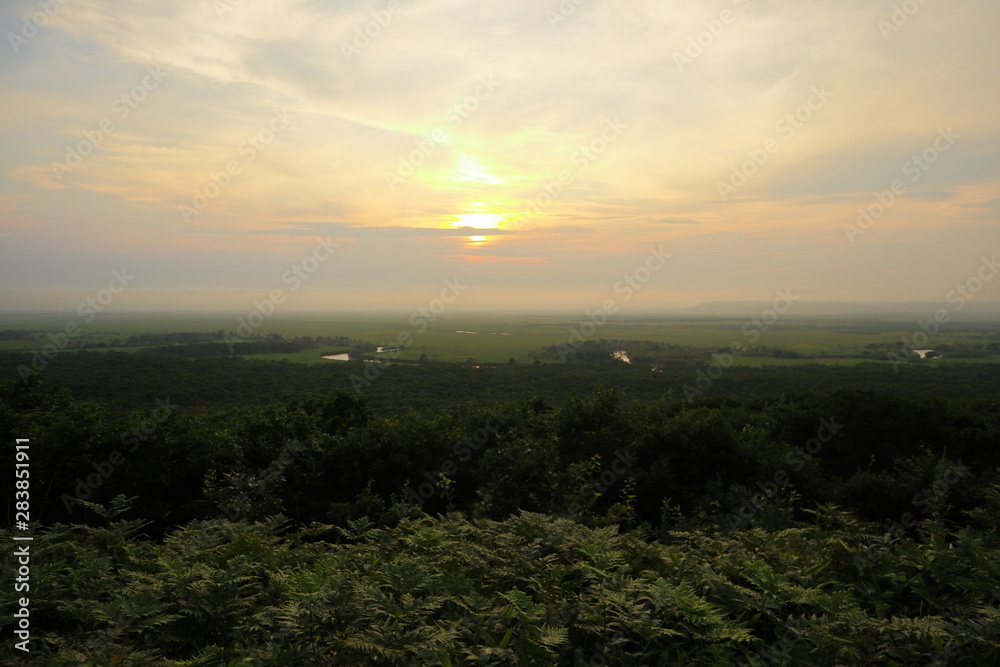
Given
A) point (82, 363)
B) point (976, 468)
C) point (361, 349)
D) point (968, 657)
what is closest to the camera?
point (968, 657)

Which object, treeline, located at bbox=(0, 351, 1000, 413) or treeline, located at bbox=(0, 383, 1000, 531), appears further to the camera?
treeline, located at bbox=(0, 351, 1000, 413)

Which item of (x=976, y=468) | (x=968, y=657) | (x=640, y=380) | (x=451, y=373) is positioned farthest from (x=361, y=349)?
(x=968, y=657)

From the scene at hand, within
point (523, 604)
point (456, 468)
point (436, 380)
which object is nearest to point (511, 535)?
point (523, 604)

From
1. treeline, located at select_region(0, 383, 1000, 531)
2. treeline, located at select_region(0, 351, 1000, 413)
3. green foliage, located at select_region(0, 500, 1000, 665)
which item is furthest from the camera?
treeline, located at select_region(0, 351, 1000, 413)

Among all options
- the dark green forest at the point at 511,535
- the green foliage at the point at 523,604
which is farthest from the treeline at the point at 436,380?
the green foliage at the point at 523,604

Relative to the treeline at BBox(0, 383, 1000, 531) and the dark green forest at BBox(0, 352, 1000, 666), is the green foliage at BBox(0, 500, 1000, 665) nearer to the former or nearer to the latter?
the dark green forest at BBox(0, 352, 1000, 666)

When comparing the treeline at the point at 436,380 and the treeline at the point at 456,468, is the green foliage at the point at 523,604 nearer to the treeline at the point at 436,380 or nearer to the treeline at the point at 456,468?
the treeline at the point at 456,468

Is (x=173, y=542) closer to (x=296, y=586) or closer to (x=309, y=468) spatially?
(x=296, y=586)

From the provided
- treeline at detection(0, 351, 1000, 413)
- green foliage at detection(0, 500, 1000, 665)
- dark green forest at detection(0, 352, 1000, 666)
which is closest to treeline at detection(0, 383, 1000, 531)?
dark green forest at detection(0, 352, 1000, 666)
